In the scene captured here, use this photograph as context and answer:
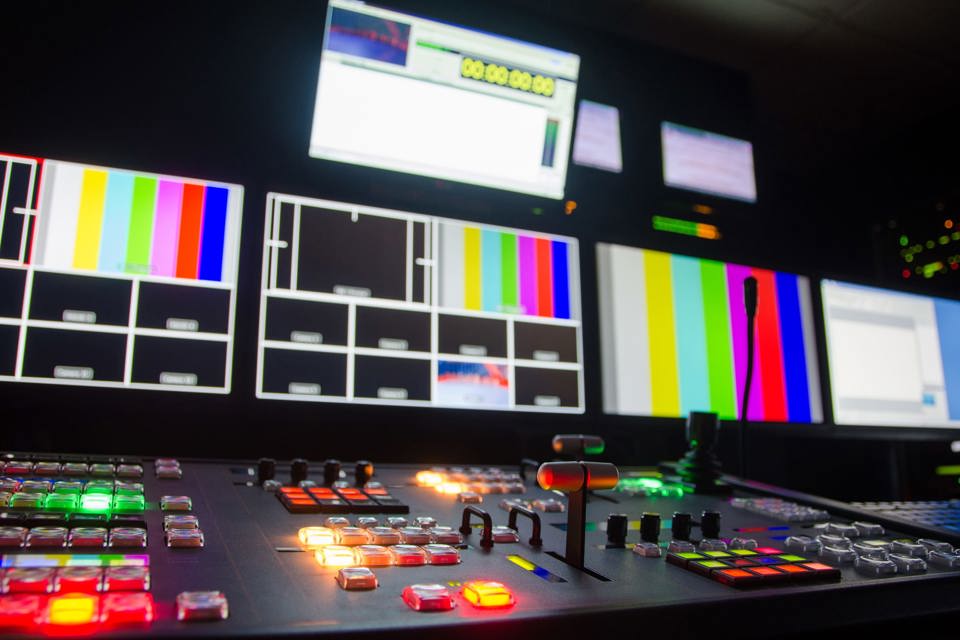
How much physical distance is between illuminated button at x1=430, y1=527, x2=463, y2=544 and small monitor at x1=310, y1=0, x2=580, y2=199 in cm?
102

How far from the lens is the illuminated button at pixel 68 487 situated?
0.74 m

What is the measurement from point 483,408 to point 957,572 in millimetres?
807

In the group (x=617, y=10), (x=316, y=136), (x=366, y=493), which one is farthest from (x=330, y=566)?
(x=617, y=10)

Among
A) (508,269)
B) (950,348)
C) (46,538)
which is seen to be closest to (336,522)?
(46,538)

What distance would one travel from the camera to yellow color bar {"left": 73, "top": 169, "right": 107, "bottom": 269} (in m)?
1.15

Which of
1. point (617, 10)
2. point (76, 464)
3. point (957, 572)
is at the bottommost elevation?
point (957, 572)

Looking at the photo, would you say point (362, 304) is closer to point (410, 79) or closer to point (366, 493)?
point (366, 493)

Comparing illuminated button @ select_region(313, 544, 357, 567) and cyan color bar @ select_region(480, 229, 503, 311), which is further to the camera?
cyan color bar @ select_region(480, 229, 503, 311)

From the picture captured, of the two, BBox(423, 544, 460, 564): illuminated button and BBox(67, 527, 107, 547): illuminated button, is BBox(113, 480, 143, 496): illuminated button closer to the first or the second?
BBox(67, 527, 107, 547): illuminated button

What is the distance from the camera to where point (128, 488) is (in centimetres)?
80

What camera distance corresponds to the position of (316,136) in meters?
1.56

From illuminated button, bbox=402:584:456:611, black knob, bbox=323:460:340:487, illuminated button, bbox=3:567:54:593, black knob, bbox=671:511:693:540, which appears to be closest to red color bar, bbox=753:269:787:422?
black knob, bbox=671:511:693:540

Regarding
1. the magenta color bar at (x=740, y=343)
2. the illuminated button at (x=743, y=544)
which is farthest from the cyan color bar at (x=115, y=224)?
the magenta color bar at (x=740, y=343)

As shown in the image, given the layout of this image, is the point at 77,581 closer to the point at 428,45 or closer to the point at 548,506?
the point at 548,506
